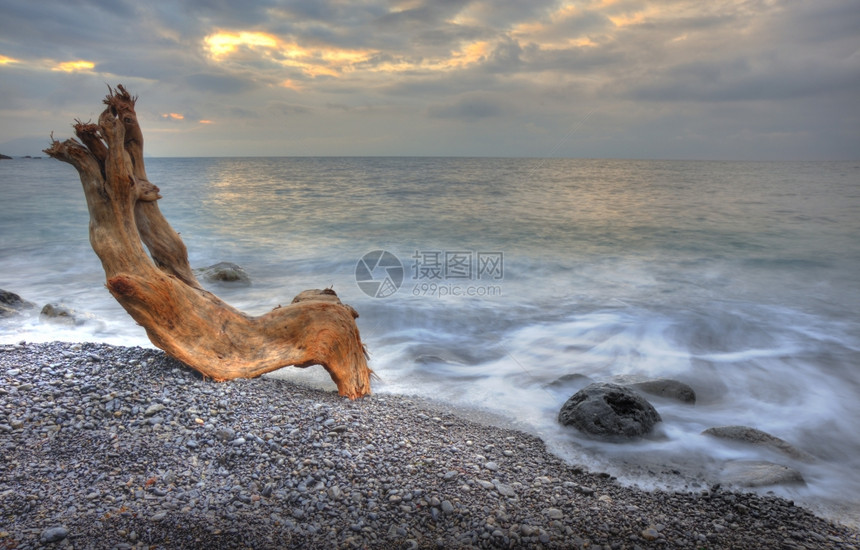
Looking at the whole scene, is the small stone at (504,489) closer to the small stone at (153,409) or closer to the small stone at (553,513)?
the small stone at (553,513)

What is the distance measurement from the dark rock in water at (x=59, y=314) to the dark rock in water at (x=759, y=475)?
8.21 meters

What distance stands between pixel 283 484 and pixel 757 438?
4169mm

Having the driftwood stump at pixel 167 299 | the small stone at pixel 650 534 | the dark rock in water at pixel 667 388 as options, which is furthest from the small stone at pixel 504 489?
the dark rock in water at pixel 667 388

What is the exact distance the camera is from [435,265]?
12914 mm

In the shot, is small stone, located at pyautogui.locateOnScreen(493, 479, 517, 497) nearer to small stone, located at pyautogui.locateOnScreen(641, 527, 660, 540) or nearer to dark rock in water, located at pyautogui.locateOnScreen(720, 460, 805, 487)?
small stone, located at pyautogui.locateOnScreen(641, 527, 660, 540)

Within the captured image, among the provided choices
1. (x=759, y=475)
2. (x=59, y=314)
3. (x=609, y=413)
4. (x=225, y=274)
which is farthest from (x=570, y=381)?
(x=225, y=274)

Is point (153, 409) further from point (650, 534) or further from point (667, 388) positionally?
point (667, 388)

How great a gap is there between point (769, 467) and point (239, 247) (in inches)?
523

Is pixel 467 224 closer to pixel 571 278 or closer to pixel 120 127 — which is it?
pixel 571 278

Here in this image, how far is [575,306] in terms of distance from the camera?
31.0 ft

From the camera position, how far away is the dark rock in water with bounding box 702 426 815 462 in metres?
4.45

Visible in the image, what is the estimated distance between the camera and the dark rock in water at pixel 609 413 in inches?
174

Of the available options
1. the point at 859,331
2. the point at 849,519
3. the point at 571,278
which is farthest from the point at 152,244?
the point at 859,331

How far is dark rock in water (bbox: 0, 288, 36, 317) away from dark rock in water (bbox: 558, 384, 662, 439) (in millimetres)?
7830
